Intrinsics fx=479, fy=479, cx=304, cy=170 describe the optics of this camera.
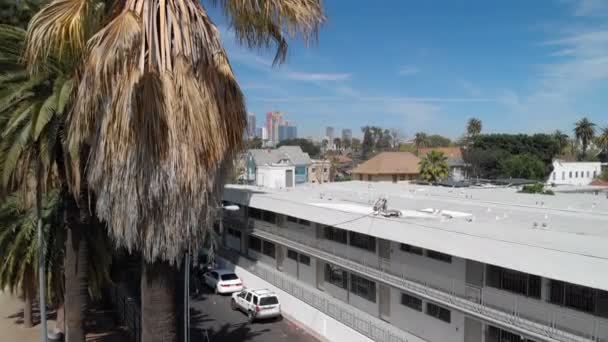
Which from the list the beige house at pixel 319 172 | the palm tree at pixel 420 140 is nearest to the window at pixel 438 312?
the beige house at pixel 319 172

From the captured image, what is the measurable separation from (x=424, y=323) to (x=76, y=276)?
42.6 feet

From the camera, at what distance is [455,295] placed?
1645 centimetres

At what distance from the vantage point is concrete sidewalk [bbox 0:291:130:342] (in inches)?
805

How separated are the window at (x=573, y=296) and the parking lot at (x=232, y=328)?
1028 cm

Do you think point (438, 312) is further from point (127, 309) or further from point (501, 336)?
point (127, 309)

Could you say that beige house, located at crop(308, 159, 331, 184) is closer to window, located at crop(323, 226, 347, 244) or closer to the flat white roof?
the flat white roof

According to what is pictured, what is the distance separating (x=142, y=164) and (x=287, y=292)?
63.1 feet

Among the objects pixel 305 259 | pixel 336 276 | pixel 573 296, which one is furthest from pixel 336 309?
pixel 573 296

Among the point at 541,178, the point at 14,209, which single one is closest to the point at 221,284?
the point at 14,209

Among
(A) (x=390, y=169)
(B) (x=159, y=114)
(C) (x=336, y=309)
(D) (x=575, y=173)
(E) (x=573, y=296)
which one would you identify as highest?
(B) (x=159, y=114)

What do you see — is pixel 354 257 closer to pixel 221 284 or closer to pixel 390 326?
pixel 390 326

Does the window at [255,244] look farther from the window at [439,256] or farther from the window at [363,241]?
the window at [439,256]

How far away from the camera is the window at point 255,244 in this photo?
32.7m

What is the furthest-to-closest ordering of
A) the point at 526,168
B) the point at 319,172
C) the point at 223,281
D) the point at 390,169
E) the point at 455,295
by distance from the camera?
the point at 319,172
the point at 526,168
the point at 390,169
the point at 223,281
the point at 455,295
